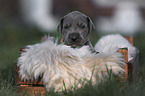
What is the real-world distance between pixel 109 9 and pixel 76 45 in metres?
9.05

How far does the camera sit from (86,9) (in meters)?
11.3

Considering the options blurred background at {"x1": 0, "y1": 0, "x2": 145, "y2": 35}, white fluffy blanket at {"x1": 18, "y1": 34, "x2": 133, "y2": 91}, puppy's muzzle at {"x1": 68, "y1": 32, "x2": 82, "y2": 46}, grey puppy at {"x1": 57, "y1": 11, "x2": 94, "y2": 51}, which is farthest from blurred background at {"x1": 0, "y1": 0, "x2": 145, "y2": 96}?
white fluffy blanket at {"x1": 18, "y1": 34, "x2": 133, "y2": 91}

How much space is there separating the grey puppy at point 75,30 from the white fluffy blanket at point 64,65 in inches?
15.7

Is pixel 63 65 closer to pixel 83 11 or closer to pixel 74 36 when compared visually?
pixel 74 36

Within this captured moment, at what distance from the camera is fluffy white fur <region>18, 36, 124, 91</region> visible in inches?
71.6

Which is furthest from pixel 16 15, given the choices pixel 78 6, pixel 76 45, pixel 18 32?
pixel 76 45

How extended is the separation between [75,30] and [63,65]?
0.66 m

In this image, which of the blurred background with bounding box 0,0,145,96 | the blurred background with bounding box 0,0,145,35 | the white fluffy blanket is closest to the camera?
the white fluffy blanket

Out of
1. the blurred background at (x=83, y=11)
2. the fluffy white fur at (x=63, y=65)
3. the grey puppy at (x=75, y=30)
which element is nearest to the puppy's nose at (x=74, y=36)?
the grey puppy at (x=75, y=30)

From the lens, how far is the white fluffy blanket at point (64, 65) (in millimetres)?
1818

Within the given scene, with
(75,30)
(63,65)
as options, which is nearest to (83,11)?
(75,30)

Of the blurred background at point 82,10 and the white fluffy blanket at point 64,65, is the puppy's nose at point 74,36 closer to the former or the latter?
the white fluffy blanket at point 64,65

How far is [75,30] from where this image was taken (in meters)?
2.41

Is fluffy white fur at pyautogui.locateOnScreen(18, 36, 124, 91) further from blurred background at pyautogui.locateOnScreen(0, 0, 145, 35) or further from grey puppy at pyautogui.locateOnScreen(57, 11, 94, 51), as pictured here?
blurred background at pyautogui.locateOnScreen(0, 0, 145, 35)
